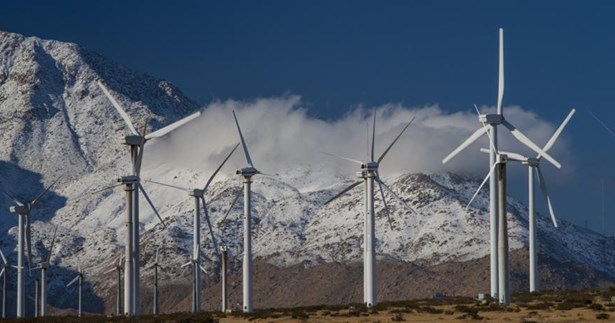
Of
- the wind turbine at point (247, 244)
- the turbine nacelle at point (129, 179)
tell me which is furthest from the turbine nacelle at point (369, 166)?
the turbine nacelle at point (129, 179)

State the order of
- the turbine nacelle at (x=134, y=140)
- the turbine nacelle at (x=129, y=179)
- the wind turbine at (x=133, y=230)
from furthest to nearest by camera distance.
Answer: the turbine nacelle at (x=134, y=140), the turbine nacelle at (x=129, y=179), the wind turbine at (x=133, y=230)

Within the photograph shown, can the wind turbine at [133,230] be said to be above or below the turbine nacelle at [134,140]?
below

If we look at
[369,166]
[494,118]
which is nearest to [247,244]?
[369,166]

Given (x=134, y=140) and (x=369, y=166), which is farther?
(x=369, y=166)

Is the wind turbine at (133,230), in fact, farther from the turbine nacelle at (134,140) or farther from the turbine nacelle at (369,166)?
the turbine nacelle at (369,166)

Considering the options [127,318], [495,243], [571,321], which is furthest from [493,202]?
[127,318]

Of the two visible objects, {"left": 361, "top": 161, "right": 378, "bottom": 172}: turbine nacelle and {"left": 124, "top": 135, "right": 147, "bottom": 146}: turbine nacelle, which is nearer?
{"left": 124, "top": 135, "right": 147, "bottom": 146}: turbine nacelle

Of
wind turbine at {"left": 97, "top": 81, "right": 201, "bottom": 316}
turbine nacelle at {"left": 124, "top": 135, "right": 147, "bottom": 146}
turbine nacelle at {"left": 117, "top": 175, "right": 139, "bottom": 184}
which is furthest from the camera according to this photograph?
turbine nacelle at {"left": 124, "top": 135, "right": 147, "bottom": 146}

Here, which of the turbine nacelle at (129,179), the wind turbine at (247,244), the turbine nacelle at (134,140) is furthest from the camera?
the wind turbine at (247,244)

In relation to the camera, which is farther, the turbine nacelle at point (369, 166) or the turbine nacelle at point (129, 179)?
the turbine nacelle at point (369, 166)

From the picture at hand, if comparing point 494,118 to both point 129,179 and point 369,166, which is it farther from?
point 129,179

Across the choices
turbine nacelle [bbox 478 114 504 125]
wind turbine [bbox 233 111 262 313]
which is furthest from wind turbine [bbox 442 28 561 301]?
wind turbine [bbox 233 111 262 313]

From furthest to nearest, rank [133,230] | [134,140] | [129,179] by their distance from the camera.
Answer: [134,140] → [129,179] → [133,230]

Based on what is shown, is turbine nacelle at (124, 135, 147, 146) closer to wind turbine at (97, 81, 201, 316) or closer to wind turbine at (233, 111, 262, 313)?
wind turbine at (97, 81, 201, 316)
